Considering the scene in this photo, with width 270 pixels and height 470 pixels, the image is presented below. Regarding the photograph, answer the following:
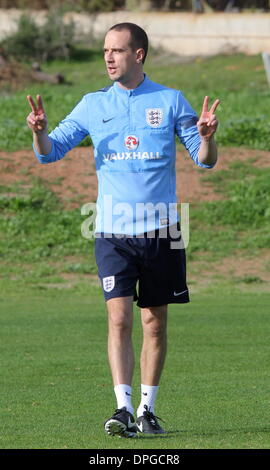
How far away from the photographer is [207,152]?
700cm

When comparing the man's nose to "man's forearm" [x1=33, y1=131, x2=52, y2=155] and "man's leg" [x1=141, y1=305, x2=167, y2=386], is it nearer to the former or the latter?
"man's forearm" [x1=33, y1=131, x2=52, y2=155]

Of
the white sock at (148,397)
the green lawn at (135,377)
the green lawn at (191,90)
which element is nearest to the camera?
the green lawn at (135,377)

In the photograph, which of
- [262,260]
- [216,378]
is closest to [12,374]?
[216,378]

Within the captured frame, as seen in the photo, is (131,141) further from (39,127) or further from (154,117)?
(39,127)

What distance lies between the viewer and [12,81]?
34375 millimetres

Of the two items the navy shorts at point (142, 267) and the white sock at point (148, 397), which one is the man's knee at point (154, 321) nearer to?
the navy shorts at point (142, 267)

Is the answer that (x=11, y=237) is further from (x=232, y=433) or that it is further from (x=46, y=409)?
(x=232, y=433)

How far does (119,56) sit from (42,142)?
723 mm

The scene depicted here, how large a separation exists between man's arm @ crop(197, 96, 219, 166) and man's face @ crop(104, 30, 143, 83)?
0.53 m

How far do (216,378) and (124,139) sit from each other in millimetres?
3317

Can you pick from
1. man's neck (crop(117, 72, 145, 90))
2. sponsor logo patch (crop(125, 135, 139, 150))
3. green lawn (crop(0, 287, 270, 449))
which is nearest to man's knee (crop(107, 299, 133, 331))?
green lawn (crop(0, 287, 270, 449))

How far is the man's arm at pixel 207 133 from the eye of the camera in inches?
272

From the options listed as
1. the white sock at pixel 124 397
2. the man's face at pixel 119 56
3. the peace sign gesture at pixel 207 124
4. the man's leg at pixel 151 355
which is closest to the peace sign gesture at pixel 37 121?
the man's face at pixel 119 56

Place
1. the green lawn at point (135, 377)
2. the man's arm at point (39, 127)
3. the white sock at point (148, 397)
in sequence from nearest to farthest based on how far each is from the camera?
the green lawn at point (135, 377) < the man's arm at point (39, 127) < the white sock at point (148, 397)
